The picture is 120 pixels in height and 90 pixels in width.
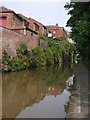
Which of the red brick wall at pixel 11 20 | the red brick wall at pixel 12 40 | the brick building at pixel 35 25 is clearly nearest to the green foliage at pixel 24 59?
the red brick wall at pixel 12 40

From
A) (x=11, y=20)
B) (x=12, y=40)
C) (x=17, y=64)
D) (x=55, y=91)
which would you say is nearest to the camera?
(x=55, y=91)

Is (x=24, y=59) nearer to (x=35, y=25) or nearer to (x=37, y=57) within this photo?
(x=37, y=57)

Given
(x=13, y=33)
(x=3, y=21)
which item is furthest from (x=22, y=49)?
(x=3, y=21)

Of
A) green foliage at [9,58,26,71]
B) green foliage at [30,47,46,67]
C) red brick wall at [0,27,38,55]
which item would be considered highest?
red brick wall at [0,27,38,55]

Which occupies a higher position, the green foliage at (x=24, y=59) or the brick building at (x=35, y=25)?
the brick building at (x=35, y=25)

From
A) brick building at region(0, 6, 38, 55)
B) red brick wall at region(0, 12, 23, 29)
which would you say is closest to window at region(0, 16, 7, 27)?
brick building at region(0, 6, 38, 55)

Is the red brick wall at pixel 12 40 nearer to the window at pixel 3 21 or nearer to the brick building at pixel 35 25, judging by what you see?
the window at pixel 3 21

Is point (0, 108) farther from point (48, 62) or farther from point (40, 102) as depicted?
point (48, 62)

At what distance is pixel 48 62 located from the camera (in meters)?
53.9

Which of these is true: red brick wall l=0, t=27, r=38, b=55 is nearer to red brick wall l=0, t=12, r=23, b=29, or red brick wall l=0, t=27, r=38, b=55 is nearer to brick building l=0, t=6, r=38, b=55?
brick building l=0, t=6, r=38, b=55

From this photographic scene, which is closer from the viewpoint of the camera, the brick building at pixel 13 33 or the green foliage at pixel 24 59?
the green foliage at pixel 24 59

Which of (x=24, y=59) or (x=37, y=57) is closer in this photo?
(x=24, y=59)

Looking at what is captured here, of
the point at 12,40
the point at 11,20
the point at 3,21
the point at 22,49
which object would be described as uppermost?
the point at 11,20

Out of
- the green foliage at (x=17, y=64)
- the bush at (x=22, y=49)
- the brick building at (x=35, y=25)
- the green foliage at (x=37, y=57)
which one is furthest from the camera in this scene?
the brick building at (x=35, y=25)
